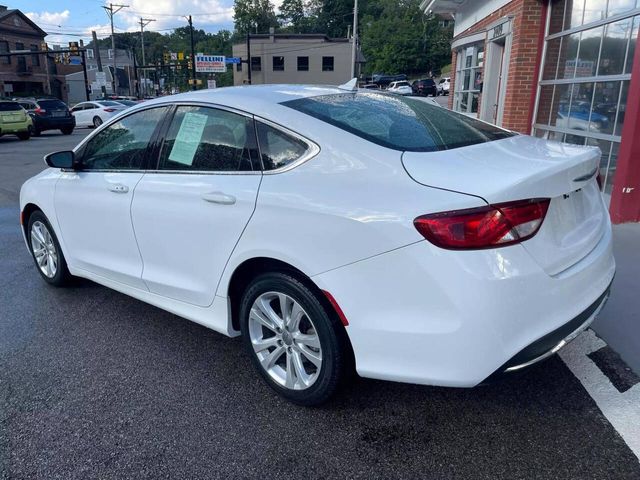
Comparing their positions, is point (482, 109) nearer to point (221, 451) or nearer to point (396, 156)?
point (396, 156)

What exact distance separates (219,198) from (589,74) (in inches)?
Result: 225

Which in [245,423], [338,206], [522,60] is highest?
[522,60]

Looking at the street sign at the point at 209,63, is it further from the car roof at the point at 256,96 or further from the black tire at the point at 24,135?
the car roof at the point at 256,96

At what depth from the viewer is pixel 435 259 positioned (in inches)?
82.1

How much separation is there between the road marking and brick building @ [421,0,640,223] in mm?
2718

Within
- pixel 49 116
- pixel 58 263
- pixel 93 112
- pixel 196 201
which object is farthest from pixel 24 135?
pixel 196 201

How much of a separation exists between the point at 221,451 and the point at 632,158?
4750 millimetres

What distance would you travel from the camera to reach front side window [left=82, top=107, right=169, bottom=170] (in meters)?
3.43

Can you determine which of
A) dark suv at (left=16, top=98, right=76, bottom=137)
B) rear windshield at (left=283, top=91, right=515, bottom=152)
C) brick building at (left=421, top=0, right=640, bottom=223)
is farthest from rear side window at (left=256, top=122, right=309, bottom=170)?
dark suv at (left=16, top=98, right=76, bottom=137)

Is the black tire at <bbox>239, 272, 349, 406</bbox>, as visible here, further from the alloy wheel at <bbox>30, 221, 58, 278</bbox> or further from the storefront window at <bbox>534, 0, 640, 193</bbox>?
the storefront window at <bbox>534, 0, 640, 193</bbox>

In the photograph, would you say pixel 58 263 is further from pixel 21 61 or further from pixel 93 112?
pixel 21 61

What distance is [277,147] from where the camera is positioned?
106 inches

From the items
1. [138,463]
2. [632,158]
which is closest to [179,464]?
[138,463]

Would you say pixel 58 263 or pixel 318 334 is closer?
pixel 318 334
